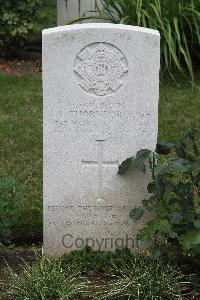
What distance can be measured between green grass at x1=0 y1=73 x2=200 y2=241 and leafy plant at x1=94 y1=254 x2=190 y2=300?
0.83m

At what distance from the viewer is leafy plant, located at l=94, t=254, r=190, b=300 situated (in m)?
4.17

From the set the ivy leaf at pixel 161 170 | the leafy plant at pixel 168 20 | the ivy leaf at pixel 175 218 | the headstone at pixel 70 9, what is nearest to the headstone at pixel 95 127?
the ivy leaf at pixel 161 170

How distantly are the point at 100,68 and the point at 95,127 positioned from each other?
339mm

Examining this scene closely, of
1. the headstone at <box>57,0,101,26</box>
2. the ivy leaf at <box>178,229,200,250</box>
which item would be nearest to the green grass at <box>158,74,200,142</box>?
the headstone at <box>57,0,101,26</box>

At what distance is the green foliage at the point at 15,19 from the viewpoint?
948 centimetres

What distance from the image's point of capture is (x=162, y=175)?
4324 millimetres

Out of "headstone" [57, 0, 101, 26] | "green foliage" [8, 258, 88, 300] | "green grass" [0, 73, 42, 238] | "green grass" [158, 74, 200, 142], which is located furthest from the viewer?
"headstone" [57, 0, 101, 26]

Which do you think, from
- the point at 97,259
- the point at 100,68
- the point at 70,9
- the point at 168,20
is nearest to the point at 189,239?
the point at 97,259

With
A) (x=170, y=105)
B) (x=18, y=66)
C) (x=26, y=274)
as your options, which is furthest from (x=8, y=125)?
(x=26, y=274)

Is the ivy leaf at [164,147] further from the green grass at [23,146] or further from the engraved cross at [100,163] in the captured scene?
the green grass at [23,146]

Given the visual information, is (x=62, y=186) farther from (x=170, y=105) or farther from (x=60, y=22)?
(x=60, y=22)

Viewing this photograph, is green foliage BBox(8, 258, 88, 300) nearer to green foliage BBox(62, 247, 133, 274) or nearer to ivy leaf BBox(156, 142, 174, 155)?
green foliage BBox(62, 247, 133, 274)

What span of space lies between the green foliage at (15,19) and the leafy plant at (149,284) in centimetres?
557

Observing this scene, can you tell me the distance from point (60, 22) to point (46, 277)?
245 inches
